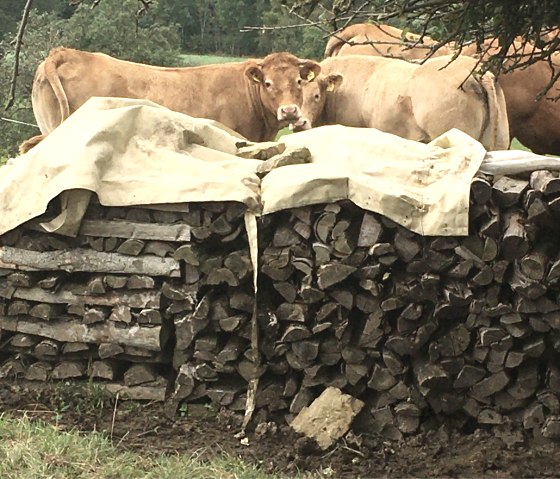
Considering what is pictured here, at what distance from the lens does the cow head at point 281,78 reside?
8.55m

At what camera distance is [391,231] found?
4391 mm

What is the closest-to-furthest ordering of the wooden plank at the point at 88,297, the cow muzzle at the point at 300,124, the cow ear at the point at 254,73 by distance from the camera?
the wooden plank at the point at 88,297 < the cow muzzle at the point at 300,124 < the cow ear at the point at 254,73

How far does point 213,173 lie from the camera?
466 cm

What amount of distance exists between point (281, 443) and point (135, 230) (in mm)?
1311

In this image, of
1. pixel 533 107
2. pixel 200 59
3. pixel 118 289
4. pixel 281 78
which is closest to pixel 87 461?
pixel 118 289

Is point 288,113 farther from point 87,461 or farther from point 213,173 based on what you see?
point 87,461

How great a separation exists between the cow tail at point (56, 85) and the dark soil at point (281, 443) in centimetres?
393

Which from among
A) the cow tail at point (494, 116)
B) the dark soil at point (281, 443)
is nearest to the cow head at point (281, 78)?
the cow tail at point (494, 116)

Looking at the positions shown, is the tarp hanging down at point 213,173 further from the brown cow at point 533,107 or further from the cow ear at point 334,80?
the cow ear at point 334,80

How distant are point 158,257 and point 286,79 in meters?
4.43

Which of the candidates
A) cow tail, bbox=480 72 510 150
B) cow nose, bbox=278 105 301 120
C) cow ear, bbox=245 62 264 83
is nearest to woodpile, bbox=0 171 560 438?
cow tail, bbox=480 72 510 150

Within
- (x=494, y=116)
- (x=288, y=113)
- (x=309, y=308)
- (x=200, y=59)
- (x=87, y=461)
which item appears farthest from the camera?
(x=200, y=59)

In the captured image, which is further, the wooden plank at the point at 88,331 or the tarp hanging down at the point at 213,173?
the wooden plank at the point at 88,331

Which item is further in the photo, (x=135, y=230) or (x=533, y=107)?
(x=533, y=107)
